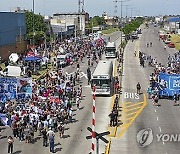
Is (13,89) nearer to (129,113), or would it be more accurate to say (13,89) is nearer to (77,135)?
(77,135)

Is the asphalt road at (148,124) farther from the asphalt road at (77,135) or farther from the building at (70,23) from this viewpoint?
the building at (70,23)

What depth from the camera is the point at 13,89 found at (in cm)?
3419

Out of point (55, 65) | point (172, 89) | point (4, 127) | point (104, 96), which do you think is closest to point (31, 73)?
point (55, 65)

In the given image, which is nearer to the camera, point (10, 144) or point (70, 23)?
point (10, 144)

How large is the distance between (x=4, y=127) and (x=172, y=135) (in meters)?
11.6

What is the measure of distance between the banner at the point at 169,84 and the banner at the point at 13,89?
12712 mm

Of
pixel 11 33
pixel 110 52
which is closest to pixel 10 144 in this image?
pixel 110 52

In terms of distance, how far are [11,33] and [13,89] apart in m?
40.3

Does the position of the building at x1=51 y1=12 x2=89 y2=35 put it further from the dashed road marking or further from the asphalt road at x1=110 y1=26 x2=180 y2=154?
the dashed road marking

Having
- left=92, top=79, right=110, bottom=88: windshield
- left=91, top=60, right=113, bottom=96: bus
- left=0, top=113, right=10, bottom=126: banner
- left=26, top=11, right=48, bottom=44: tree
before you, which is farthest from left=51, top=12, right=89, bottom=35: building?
left=0, top=113, right=10, bottom=126: banner

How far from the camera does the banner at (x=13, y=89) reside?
111ft

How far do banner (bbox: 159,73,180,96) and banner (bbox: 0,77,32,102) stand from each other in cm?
1271

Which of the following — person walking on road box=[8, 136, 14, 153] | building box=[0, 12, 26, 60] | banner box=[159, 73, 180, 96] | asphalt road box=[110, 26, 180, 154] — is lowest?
asphalt road box=[110, 26, 180, 154]

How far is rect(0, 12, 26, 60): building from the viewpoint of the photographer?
224ft
